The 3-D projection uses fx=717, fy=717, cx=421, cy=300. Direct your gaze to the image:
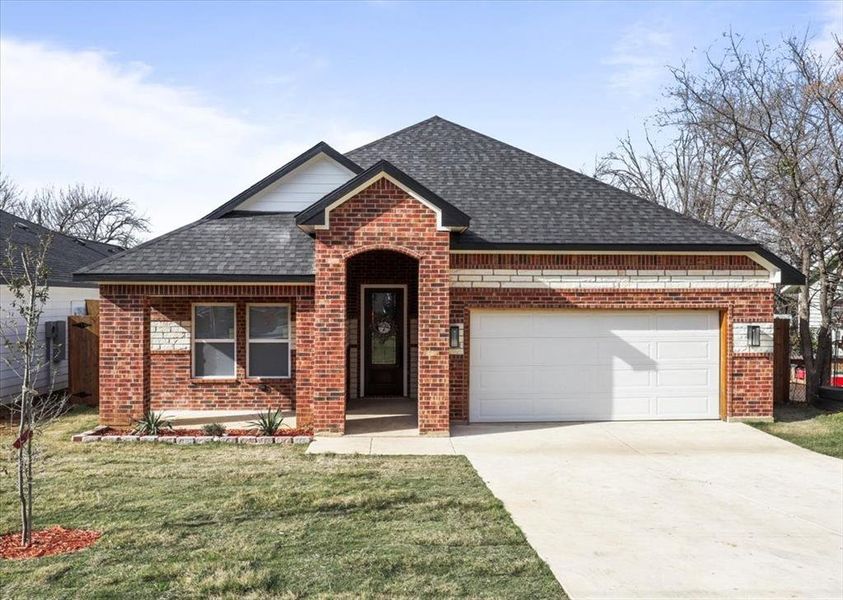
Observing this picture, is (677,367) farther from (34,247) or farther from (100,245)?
(100,245)

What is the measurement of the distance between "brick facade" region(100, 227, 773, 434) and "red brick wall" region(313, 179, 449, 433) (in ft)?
0.05


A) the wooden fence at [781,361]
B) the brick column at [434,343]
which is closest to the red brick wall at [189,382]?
the brick column at [434,343]

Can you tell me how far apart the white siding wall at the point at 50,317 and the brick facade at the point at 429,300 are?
3.88 metres

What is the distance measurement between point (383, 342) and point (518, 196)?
445 cm

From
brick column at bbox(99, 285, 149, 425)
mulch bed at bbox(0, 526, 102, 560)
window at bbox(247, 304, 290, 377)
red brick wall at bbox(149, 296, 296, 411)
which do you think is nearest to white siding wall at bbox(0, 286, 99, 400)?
red brick wall at bbox(149, 296, 296, 411)

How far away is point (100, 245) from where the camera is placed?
93.7 feet

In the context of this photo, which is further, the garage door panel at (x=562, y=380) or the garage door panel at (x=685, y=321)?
the garage door panel at (x=685, y=321)

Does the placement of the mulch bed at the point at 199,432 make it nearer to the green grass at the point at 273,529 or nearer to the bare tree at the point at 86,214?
the green grass at the point at 273,529

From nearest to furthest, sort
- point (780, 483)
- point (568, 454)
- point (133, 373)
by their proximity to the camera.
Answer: point (780, 483), point (568, 454), point (133, 373)

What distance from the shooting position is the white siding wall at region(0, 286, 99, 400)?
50.9 ft

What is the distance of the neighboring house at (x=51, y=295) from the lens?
51.4ft

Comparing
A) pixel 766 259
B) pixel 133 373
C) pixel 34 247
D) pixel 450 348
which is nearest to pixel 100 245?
pixel 34 247

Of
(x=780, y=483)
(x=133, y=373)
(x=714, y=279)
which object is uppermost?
(x=714, y=279)

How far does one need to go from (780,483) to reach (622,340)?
15.0 feet
